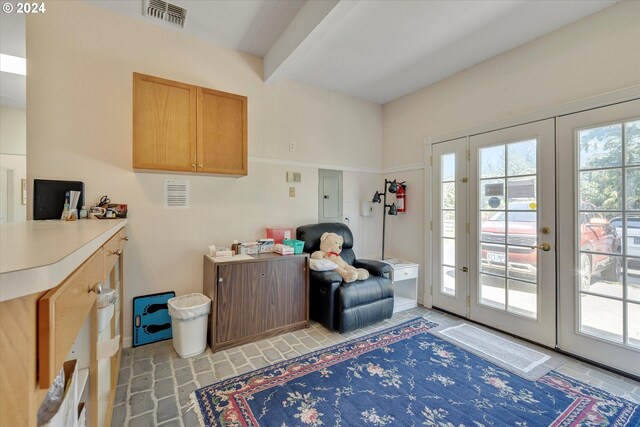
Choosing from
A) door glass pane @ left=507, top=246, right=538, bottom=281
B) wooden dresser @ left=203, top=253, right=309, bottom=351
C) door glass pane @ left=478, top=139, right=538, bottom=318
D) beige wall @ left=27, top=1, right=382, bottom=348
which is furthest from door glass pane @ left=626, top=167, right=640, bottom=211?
beige wall @ left=27, top=1, right=382, bottom=348

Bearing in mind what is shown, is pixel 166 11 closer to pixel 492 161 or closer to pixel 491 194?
pixel 492 161

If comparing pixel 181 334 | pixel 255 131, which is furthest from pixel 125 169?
pixel 181 334

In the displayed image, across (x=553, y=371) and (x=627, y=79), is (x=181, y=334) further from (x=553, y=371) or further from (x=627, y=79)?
(x=627, y=79)

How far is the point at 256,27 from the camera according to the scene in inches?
98.0

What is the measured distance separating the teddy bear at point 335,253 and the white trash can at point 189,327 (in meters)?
1.27

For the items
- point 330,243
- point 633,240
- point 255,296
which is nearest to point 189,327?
point 255,296

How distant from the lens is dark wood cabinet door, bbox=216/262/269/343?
2287mm

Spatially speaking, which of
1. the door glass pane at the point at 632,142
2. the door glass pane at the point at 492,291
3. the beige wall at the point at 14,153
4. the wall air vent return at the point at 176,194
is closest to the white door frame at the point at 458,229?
the door glass pane at the point at 492,291

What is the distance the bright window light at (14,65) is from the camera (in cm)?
202

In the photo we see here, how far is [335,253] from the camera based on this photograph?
122 inches

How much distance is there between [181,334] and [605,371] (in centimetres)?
339

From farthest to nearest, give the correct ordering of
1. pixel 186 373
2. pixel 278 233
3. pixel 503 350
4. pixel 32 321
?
pixel 278 233
pixel 503 350
pixel 186 373
pixel 32 321

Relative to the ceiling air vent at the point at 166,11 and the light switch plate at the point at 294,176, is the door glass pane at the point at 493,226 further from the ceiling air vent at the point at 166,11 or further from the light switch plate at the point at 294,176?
the ceiling air vent at the point at 166,11

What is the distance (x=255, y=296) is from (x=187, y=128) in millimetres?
1619
